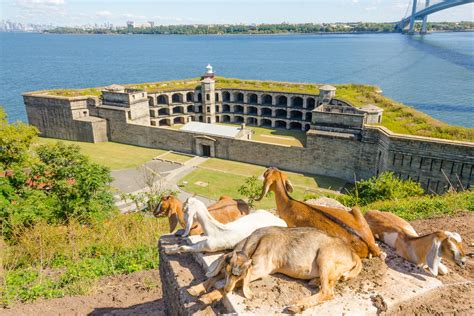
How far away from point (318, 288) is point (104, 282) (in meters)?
6.47

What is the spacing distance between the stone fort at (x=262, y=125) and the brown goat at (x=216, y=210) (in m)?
15.6

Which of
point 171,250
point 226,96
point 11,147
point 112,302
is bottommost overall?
point 226,96

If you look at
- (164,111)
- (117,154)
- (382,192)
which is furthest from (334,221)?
(164,111)

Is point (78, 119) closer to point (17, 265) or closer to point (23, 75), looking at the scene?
point (17, 265)

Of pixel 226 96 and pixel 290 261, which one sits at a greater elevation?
pixel 290 261

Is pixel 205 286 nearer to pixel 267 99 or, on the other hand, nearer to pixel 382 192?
pixel 382 192

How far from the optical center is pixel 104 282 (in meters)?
9.17

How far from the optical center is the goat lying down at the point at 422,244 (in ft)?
17.9

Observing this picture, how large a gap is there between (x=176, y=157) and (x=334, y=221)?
31.7 metres

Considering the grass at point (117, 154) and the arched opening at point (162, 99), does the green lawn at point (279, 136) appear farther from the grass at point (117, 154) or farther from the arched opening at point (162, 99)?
the arched opening at point (162, 99)

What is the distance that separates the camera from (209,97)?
47.8m

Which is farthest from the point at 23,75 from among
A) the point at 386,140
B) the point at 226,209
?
the point at 226,209

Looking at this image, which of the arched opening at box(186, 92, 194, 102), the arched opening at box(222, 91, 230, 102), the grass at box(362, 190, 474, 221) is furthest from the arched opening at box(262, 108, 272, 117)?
the grass at box(362, 190, 474, 221)

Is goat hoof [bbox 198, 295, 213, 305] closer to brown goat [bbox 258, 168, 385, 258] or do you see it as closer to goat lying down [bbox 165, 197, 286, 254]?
goat lying down [bbox 165, 197, 286, 254]
